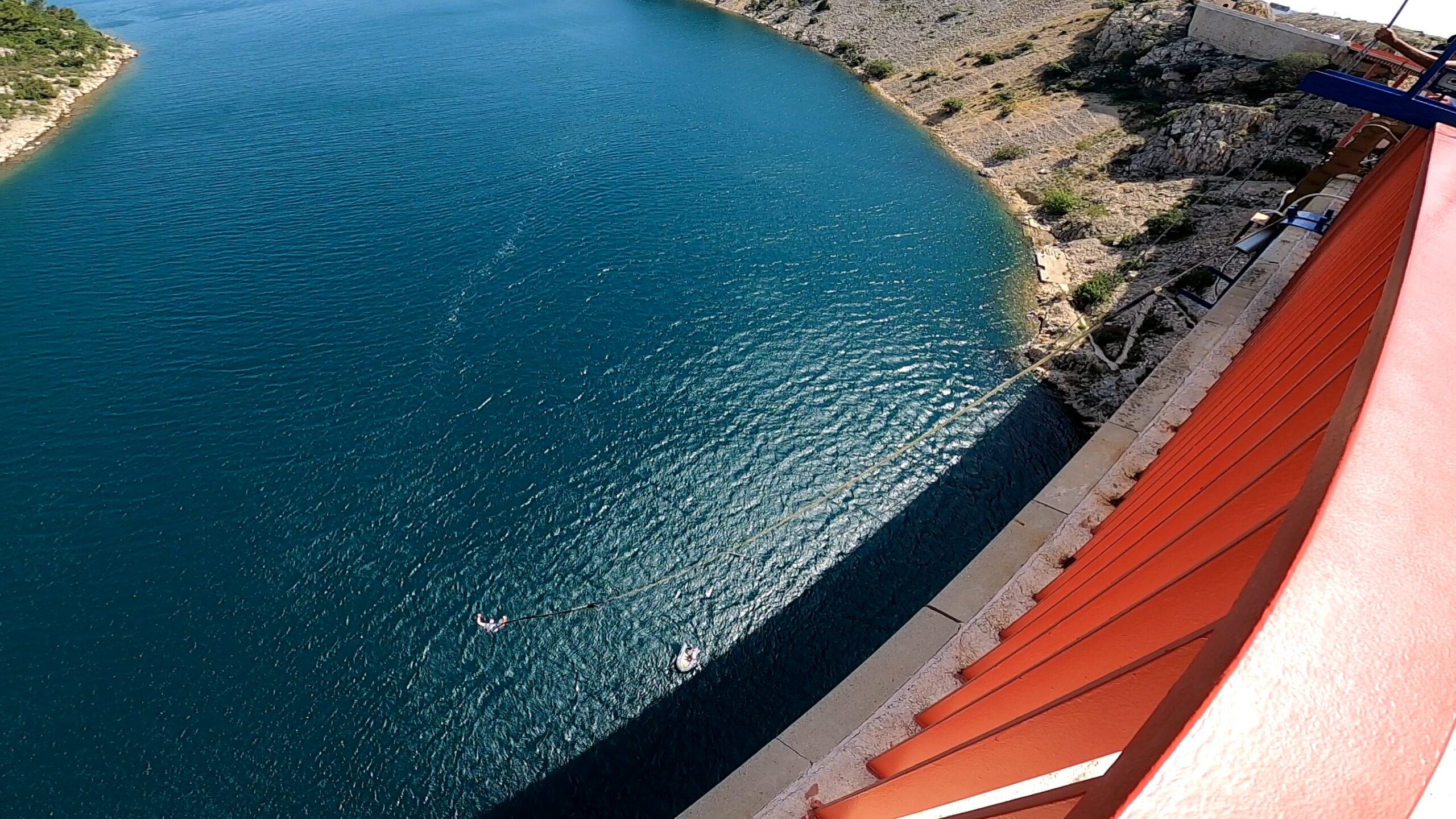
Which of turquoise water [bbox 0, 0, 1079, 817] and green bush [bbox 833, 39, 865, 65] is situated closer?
turquoise water [bbox 0, 0, 1079, 817]

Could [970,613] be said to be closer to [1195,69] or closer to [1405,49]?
[1405,49]

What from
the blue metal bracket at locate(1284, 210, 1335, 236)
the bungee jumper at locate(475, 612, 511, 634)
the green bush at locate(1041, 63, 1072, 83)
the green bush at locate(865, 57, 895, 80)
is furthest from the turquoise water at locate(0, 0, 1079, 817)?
the green bush at locate(865, 57, 895, 80)

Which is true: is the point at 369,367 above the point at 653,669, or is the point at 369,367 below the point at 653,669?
above

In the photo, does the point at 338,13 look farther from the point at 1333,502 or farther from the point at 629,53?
the point at 1333,502

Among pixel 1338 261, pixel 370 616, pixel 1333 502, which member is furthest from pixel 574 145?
pixel 1333 502

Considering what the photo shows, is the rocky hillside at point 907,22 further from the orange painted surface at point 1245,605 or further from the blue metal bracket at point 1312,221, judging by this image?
the orange painted surface at point 1245,605

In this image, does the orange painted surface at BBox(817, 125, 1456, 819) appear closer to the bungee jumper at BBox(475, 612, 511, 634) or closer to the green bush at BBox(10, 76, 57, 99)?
the bungee jumper at BBox(475, 612, 511, 634)

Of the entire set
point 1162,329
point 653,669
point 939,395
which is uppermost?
point 1162,329
